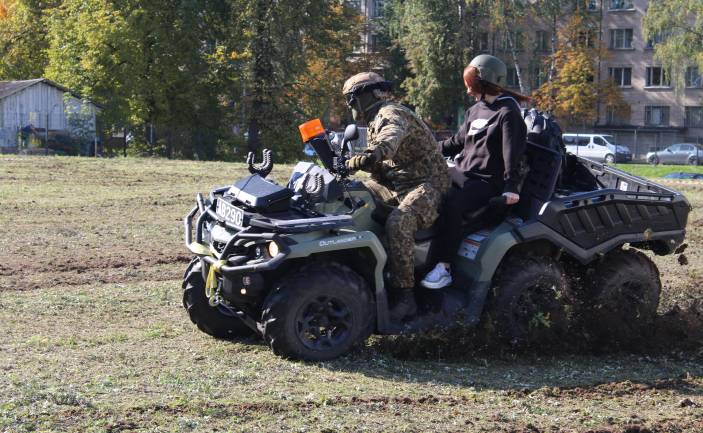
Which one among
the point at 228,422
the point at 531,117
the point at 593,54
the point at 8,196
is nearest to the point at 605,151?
the point at 593,54

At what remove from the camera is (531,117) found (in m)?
9.14

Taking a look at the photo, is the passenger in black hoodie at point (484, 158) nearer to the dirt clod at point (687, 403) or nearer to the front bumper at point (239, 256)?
the front bumper at point (239, 256)

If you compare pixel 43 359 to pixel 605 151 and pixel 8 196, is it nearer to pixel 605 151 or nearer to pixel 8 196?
pixel 8 196

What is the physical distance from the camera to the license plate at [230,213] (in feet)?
26.2

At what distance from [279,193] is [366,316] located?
1145 mm

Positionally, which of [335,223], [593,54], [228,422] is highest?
[593,54]

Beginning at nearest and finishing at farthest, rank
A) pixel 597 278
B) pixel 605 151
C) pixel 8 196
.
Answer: pixel 597 278
pixel 8 196
pixel 605 151

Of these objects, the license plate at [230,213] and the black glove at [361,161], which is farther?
the license plate at [230,213]

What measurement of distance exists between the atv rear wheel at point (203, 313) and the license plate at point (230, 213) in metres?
0.55

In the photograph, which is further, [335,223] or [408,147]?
[408,147]

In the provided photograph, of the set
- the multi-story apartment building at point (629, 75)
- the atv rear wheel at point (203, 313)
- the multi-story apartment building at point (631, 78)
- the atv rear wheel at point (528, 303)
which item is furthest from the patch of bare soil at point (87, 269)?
the multi-story apartment building at point (631, 78)

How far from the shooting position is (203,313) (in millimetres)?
8773

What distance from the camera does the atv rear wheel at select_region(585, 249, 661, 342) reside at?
890 cm

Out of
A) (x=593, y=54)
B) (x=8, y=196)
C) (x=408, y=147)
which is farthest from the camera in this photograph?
(x=593, y=54)
